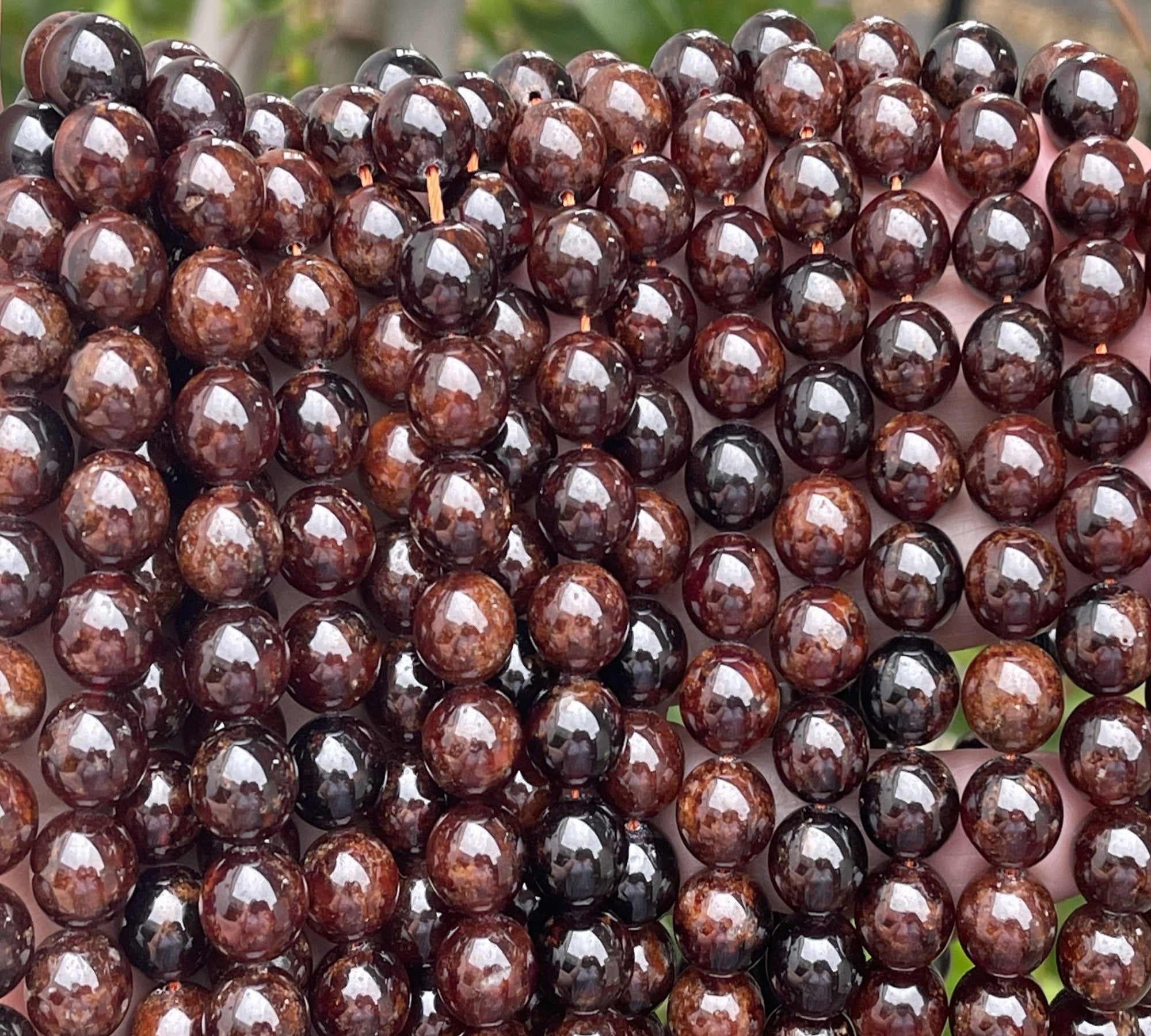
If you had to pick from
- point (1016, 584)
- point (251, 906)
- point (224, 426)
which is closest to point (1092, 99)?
point (1016, 584)

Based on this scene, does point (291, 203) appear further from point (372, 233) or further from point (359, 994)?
point (359, 994)

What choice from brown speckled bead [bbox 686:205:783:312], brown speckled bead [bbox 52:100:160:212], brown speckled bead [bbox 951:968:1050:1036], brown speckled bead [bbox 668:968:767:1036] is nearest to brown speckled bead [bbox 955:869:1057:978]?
brown speckled bead [bbox 951:968:1050:1036]

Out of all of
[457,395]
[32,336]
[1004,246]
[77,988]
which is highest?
[1004,246]

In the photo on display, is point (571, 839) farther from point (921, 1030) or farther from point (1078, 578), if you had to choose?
point (1078, 578)

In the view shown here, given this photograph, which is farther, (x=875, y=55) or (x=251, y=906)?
(x=875, y=55)

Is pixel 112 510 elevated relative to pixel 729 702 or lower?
lower

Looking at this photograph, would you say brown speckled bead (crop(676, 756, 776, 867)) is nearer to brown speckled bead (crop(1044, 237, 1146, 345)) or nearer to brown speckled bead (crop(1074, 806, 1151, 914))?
brown speckled bead (crop(1074, 806, 1151, 914))
